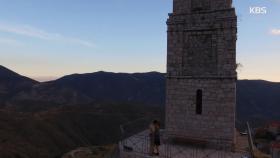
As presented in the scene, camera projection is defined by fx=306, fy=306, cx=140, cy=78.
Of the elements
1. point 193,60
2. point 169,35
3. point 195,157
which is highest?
point 169,35

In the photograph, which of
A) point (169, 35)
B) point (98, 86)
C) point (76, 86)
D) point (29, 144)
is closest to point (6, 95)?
point (76, 86)

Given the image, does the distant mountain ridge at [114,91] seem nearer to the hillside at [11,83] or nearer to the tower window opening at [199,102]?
the hillside at [11,83]

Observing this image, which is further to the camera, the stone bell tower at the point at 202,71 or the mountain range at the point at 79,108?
the mountain range at the point at 79,108

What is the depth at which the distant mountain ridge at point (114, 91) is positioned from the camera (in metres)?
139

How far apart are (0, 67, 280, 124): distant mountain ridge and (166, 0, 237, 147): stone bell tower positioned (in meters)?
102

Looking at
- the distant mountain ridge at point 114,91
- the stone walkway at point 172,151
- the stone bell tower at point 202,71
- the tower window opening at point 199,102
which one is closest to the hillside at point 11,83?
the distant mountain ridge at point 114,91

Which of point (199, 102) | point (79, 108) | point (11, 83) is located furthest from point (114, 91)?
point (199, 102)

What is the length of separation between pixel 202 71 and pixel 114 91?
161 metres

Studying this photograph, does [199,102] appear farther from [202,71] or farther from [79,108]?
[79,108]

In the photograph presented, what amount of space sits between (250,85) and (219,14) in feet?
615

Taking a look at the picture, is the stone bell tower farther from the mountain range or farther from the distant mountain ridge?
the distant mountain ridge

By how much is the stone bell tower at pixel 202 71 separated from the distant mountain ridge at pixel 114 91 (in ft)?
335

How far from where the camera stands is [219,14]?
51.4 ft

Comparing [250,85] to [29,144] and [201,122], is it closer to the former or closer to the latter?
[29,144]
